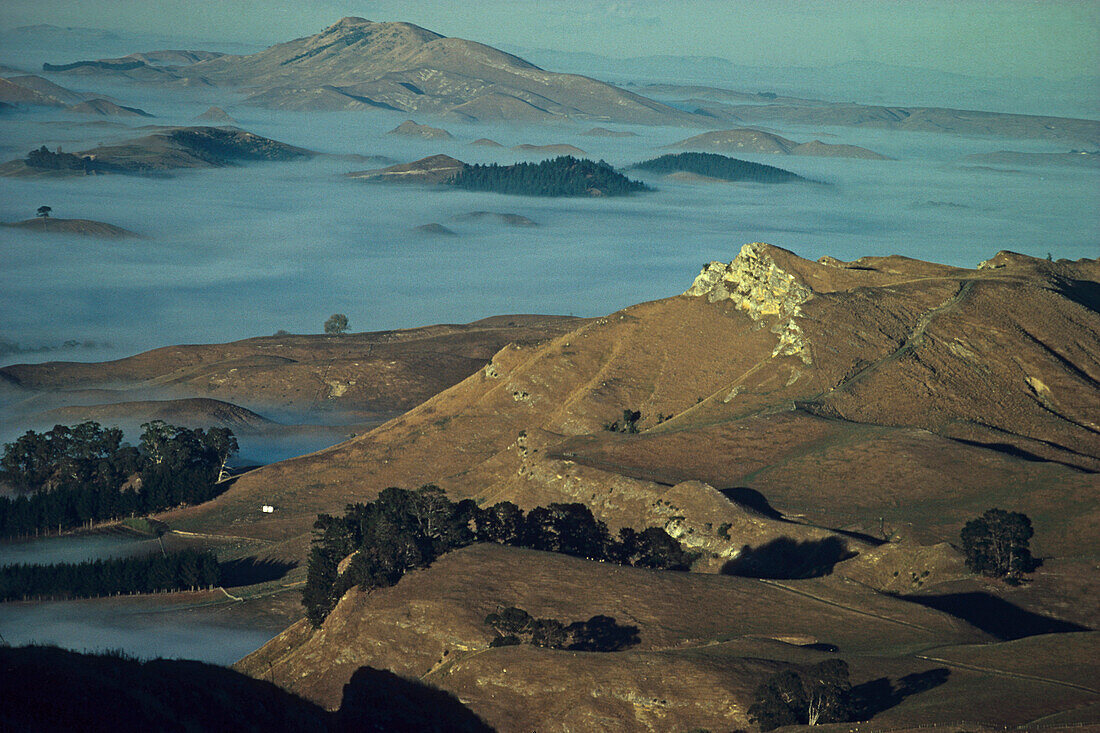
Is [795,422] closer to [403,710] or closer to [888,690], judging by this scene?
[888,690]

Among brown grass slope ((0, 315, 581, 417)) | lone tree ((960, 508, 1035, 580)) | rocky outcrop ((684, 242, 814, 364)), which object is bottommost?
brown grass slope ((0, 315, 581, 417))

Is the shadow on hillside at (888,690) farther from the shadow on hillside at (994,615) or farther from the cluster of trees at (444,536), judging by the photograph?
the cluster of trees at (444,536)

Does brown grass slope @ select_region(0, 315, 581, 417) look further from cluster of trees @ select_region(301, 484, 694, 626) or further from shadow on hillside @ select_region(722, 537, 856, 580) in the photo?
shadow on hillside @ select_region(722, 537, 856, 580)

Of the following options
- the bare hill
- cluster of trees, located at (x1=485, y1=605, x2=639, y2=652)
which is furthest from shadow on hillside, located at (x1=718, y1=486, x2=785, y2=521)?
cluster of trees, located at (x1=485, y1=605, x2=639, y2=652)

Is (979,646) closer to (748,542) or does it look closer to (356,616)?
(748,542)

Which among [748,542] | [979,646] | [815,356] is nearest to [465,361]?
[815,356]
